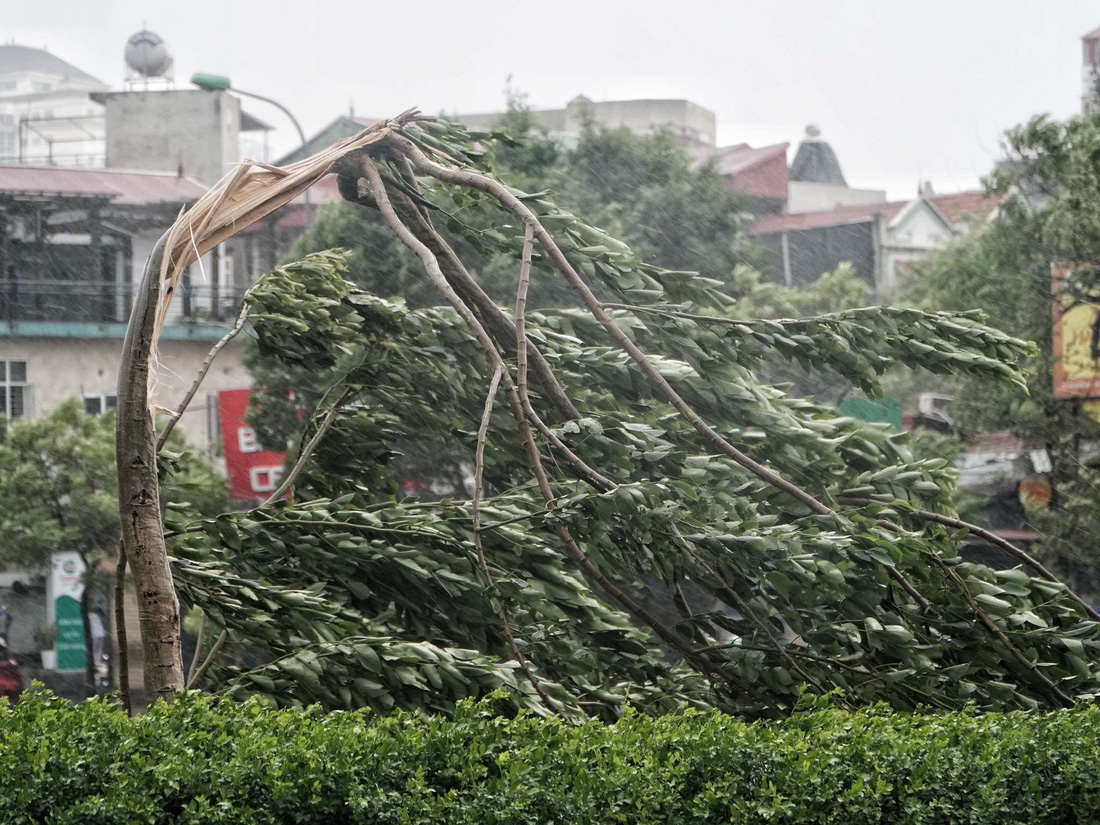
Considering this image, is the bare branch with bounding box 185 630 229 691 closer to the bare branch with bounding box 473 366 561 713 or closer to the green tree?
the bare branch with bounding box 473 366 561 713

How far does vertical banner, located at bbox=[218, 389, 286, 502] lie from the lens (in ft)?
66.1

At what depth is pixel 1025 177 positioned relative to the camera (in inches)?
697

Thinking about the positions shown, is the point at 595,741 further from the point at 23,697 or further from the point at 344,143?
the point at 344,143

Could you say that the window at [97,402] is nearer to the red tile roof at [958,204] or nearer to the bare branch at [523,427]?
the bare branch at [523,427]

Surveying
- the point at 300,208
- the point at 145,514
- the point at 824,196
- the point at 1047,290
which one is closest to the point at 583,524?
the point at 145,514

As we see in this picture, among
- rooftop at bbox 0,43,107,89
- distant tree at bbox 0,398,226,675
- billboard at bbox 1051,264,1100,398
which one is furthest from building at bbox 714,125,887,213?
rooftop at bbox 0,43,107,89

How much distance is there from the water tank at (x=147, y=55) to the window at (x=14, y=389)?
30.2 feet

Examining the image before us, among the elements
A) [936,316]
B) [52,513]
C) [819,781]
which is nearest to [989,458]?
[52,513]

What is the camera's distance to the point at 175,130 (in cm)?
3019

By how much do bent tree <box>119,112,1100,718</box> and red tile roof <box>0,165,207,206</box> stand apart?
2163 centimetres

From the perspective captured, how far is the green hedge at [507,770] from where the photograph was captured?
3.07 metres

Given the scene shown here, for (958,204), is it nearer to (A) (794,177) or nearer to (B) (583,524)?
(A) (794,177)

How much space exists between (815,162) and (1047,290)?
31.4 meters

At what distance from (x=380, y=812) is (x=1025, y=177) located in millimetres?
16582
